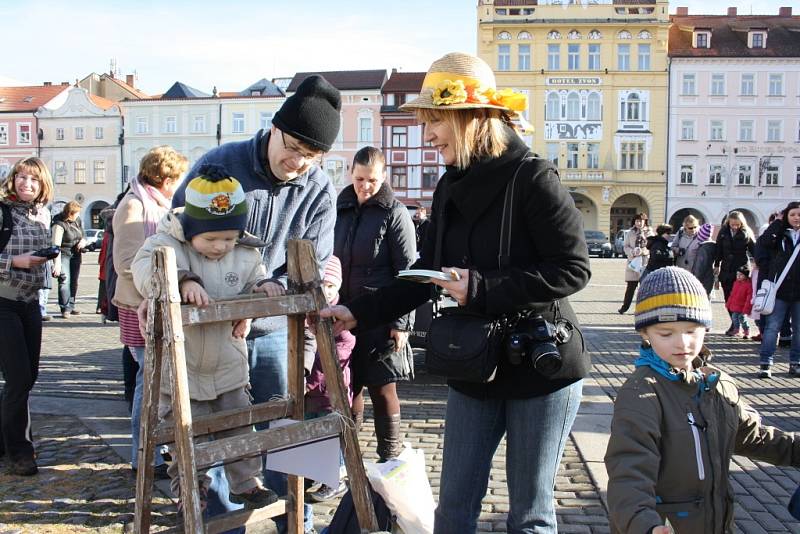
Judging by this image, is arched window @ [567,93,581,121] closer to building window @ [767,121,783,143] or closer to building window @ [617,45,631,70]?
building window @ [617,45,631,70]

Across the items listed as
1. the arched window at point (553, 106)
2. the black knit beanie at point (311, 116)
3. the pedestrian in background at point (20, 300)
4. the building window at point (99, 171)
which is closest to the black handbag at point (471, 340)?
the black knit beanie at point (311, 116)

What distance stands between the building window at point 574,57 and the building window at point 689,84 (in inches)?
249

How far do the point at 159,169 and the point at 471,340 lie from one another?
8.99 feet

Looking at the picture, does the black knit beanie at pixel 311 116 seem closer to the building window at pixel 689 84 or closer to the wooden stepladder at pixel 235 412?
the wooden stepladder at pixel 235 412

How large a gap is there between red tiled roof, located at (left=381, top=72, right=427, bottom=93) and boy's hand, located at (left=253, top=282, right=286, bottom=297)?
48001 mm

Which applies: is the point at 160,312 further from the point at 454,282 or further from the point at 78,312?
the point at 78,312

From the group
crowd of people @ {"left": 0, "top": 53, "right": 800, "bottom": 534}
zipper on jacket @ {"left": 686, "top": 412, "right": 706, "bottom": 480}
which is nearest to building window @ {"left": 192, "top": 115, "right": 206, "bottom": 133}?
crowd of people @ {"left": 0, "top": 53, "right": 800, "bottom": 534}

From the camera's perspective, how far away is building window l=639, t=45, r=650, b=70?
46406 millimetres

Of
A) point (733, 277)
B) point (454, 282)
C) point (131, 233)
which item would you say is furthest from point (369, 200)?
point (733, 277)

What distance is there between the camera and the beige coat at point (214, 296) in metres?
2.80

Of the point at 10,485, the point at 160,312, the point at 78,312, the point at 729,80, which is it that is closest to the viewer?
the point at 160,312

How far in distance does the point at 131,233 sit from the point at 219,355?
5.36ft

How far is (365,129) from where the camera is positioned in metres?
50.3

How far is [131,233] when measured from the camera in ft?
13.9
